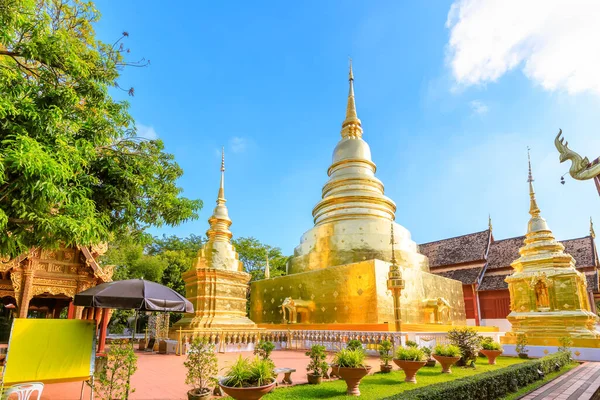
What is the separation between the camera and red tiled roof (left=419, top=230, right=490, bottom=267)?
25.6 metres

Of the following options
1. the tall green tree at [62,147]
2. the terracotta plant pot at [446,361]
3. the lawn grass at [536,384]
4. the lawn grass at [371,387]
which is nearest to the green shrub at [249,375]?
the lawn grass at [371,387]

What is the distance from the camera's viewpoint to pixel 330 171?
21141mm

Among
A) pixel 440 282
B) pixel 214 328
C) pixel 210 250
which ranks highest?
pixel 210 250

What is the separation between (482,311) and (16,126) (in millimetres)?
25341

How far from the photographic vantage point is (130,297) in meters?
6.18

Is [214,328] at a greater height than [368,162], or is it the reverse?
[368,162]

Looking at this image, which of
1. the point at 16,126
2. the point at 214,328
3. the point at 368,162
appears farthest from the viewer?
the point at 368,162

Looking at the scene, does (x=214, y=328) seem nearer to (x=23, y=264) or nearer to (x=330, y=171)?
(x=23, y=264)

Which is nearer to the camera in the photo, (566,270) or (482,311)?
(566,270)

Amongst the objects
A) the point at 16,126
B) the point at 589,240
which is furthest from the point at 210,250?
the point at 589,240

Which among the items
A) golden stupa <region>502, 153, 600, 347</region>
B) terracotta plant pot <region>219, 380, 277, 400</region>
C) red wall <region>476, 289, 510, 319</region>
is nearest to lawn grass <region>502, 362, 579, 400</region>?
golden stupa <region>502, 153, 600, 347</region>

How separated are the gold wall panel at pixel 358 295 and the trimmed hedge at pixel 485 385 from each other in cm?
596

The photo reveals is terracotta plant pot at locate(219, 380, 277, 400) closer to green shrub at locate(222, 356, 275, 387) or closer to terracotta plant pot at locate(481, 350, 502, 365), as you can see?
green shrub at locate(222, 356, 275, 387)

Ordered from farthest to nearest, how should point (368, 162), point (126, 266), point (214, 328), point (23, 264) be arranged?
point (126, 266), point (368, 162), point (214, 328), point (23, 264)
